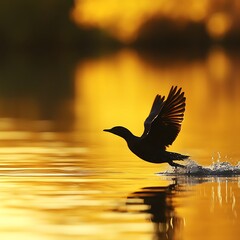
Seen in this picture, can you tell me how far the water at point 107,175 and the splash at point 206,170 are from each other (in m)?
0.01

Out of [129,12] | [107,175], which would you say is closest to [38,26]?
[129,12]

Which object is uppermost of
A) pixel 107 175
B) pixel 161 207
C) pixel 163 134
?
A: pixel 163 134

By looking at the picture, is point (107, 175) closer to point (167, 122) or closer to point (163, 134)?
point (163, 134)

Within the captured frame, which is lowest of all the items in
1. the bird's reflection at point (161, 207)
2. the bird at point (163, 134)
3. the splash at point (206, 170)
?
the bird's reflection at point (161, 207)

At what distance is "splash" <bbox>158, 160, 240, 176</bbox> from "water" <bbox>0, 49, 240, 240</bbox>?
0.4 inches

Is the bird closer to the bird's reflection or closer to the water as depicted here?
the water

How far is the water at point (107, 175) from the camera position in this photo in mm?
11906

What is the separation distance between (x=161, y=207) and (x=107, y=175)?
8.48 ft

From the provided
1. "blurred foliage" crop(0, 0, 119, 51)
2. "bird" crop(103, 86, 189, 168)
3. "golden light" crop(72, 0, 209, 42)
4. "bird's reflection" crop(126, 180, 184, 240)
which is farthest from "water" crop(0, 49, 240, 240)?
"blurred foliage" crop(0, 0, 119, 51)

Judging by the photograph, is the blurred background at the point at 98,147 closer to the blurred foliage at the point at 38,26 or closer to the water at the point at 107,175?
the water at the point at 107,175

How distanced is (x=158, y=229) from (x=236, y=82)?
2832 centimetres

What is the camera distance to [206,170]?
15.8m

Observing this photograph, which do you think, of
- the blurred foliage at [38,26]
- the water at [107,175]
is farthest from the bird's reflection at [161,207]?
the blurred foliage at [38,26]

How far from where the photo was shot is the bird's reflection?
11641 millimetres
